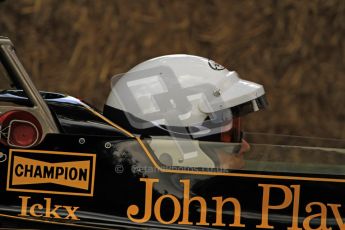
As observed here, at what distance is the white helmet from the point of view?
13.9ft

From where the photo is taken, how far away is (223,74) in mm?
4449

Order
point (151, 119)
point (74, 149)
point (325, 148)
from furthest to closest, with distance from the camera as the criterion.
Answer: point (325, 148), point (151, 119), point (74, 149)

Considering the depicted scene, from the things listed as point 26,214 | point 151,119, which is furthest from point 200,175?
point 26,214

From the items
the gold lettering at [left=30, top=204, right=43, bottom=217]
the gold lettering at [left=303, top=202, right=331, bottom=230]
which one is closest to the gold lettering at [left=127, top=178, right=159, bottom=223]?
the gold lettering at [left=30, top=204, right=43, bottom=217]

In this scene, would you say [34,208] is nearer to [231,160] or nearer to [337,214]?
[231,160]

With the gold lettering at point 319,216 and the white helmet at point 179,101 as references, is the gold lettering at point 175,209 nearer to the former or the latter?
the white helmet at point 179,101

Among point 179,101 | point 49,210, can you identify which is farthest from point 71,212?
point 179,101

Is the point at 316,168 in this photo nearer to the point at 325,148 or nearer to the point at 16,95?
the point at 325,148

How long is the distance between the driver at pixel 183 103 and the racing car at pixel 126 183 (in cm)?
16

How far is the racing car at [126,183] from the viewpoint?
396 centimetres

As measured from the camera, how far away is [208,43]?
26.3 ft

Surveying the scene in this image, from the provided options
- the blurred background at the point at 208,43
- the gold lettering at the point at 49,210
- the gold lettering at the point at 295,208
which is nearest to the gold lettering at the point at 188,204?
the gold lettering at the point at 295,208

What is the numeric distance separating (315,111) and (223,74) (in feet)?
12.5

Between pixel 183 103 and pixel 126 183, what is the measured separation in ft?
1.67
